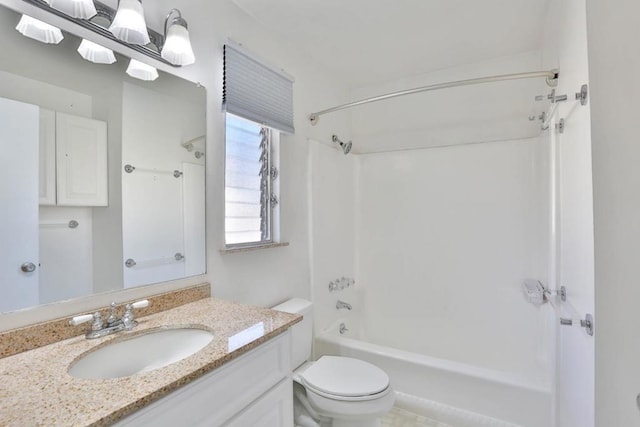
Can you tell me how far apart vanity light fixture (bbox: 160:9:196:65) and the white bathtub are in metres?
1.90

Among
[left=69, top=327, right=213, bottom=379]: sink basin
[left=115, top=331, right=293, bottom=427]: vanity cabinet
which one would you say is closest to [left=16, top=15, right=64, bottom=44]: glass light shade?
[left=69, top=327, right=213, bottom=379]: sink basin

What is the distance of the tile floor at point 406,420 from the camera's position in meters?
1.82

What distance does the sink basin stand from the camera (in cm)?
93

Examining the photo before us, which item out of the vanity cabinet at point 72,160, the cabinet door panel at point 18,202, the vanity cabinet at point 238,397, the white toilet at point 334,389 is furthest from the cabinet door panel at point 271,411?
the vanity cabinet at point 72,160

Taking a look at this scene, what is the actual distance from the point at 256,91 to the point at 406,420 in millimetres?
2176

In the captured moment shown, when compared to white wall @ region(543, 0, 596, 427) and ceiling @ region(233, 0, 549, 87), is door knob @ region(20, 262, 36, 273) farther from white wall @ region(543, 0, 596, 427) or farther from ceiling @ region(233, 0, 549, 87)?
white wall @ region(543, 0, 596, 427)

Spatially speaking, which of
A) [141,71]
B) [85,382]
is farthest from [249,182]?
[85,382]

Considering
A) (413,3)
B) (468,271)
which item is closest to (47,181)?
(413,3)

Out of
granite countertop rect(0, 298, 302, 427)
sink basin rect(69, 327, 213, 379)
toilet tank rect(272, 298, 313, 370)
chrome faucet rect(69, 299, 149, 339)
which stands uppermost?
chrome faucet rect(69, 299, 149, 339)

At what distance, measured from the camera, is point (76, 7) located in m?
1.00

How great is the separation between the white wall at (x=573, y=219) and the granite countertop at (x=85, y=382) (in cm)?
112

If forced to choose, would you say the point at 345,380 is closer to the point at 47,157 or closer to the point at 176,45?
the point at 47,157

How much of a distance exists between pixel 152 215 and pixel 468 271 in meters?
2.25

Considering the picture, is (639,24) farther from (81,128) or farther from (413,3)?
(81,128)
